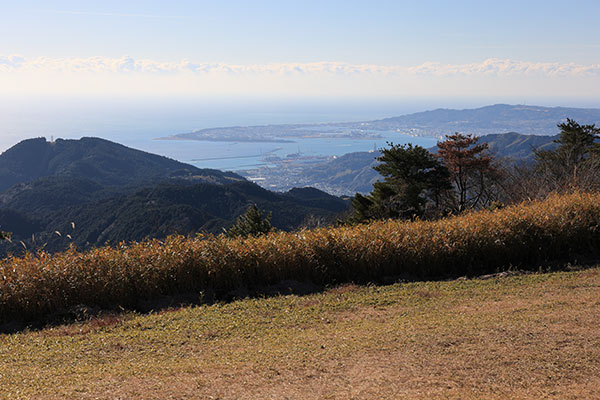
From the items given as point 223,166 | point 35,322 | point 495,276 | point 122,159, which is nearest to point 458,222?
point 495,276

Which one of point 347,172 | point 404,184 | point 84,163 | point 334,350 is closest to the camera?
point 334,350

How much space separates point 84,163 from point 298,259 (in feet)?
435

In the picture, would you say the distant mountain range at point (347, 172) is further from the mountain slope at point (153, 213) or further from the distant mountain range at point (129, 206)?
the mountain slope at point (153, 213)

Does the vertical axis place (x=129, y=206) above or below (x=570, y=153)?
below

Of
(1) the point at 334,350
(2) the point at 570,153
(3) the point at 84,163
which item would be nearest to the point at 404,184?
(2) the point at 570,153

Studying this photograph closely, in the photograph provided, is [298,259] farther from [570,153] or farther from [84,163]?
[84,163]

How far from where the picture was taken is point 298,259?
24.2ft

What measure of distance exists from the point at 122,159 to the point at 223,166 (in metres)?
50.7

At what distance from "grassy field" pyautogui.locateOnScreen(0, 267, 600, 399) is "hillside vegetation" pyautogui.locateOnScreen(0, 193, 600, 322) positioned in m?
0.73

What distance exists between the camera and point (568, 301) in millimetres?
5539

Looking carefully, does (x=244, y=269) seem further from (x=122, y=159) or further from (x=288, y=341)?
(x=122, y=159)

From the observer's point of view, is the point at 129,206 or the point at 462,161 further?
the point at 129,206

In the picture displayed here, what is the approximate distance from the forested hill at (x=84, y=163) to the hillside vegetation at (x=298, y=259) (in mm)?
108245

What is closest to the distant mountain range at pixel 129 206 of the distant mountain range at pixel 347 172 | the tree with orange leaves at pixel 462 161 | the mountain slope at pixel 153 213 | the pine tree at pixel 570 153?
the mountain slope at pixel 153 213
